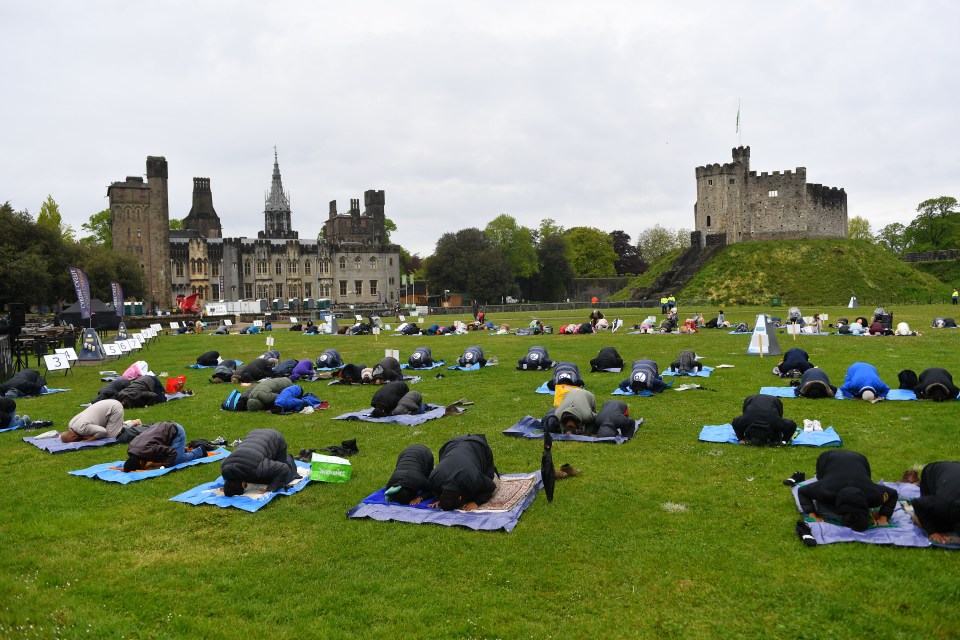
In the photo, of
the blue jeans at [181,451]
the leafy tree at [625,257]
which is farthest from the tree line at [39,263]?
the leafy tree at [625,257]

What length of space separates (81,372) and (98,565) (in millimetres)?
21204

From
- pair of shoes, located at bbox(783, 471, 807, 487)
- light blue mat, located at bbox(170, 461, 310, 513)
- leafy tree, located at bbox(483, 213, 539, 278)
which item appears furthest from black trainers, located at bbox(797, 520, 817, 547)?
leafy tree, located at bbox(483, 213, 539, 278)

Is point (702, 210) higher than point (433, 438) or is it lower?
higher

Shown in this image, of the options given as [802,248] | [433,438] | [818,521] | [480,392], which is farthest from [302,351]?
[802,248]

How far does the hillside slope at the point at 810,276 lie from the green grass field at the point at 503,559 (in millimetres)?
60040

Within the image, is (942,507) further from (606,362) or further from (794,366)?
(606,362)

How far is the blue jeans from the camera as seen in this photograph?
11.4 m

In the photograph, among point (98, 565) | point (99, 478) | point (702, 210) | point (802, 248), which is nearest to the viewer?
point (98, 565)

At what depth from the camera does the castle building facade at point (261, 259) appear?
94.6 metres

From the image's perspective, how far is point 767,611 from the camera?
588cm

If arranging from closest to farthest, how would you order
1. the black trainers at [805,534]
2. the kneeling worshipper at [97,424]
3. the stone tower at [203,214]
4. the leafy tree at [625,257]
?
the black trainers at [805,534]
the kneeling worshipper at [97,424]
the stone tower at [203,214]
the leafy tree at [625,257]

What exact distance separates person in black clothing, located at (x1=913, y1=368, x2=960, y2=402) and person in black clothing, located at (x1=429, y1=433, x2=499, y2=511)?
10.2 meters

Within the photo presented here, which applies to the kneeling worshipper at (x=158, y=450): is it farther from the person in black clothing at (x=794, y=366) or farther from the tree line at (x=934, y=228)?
the tree line at (x=934, y=228)

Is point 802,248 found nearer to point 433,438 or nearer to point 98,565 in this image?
point 433,438
